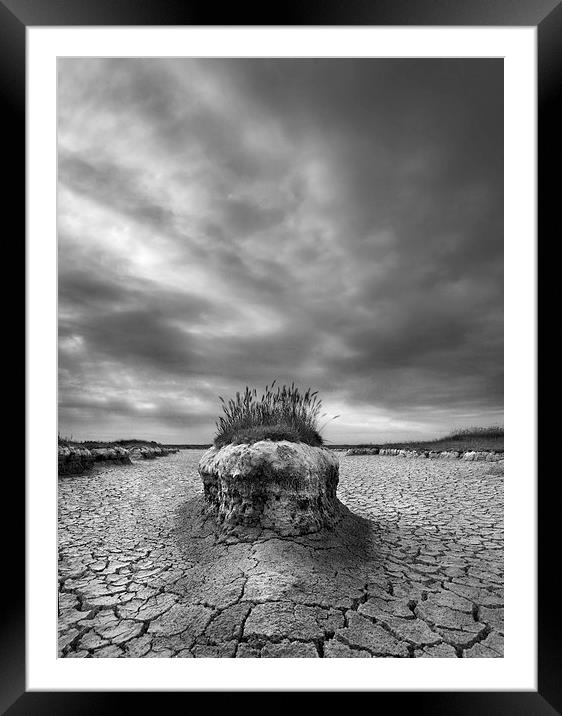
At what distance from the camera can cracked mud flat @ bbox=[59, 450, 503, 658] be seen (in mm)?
1802

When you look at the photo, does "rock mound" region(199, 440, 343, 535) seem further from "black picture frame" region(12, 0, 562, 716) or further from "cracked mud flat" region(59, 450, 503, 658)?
"black picture frame" region(12, 0, 562, 716)

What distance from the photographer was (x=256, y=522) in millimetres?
2844

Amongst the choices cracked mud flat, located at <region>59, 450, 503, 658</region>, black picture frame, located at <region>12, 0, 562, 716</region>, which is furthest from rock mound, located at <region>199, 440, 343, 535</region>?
black picture frame, located at <region>12, 0, 562, 716</region>

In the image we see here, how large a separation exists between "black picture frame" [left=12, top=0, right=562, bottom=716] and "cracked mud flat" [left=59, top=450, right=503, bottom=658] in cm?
73

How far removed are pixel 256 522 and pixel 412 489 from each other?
3.90m
